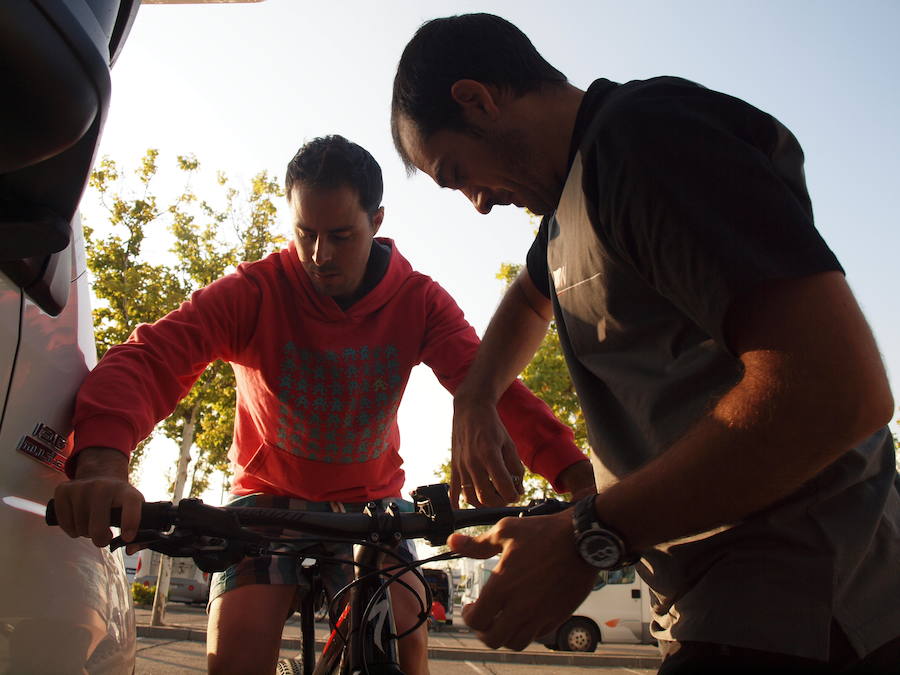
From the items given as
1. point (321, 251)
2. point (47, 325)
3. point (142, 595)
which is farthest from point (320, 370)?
point (142, 595)

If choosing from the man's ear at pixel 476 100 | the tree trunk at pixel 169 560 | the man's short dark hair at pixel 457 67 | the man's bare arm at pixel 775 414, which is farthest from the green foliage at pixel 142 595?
the man's bare arm at pixel 775 414

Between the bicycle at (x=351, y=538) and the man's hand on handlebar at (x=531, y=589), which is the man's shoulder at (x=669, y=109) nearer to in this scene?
the man's hand on handlebar at (x=531, y=589)

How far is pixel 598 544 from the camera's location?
4.08 ft

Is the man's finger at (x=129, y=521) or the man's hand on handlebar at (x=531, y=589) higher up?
the man's finger at (x=129, y=521)

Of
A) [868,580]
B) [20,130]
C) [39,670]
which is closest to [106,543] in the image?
[39,670]

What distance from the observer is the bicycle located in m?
1.71

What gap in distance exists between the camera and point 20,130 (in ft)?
3.60

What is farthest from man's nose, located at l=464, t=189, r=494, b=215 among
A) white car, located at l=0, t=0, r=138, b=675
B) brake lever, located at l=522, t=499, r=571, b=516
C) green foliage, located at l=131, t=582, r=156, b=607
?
green foliage, located at l=131, t=582, r=156, b=607

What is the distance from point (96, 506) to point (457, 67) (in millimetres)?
1381

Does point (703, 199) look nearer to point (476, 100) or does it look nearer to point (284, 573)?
point (476, 100)

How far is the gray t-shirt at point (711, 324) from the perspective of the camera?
3.99 feet

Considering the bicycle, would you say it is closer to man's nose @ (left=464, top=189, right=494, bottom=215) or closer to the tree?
man's nose @ (left=464, top=189, right=494, bottom=215)

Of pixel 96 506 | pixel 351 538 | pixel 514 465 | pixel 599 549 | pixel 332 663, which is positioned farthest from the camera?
pixel 514 465

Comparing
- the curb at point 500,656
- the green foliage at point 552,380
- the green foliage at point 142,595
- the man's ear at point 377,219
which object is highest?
the green foliage at point 552,380
